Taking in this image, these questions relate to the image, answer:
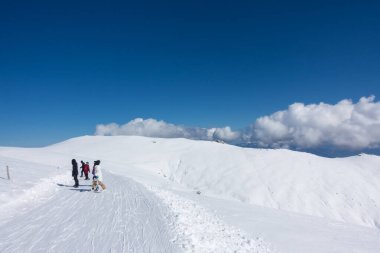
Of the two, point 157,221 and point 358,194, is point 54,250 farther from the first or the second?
point 358,194

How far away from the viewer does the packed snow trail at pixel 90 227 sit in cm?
972

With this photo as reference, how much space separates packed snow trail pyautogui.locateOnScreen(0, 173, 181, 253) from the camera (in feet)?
31.9

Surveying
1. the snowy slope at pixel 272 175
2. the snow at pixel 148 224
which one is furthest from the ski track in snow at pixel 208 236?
the snowy slope at pixel 272 175

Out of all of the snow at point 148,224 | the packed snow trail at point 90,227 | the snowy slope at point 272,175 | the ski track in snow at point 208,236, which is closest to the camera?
the packed snow trail at point 90,227

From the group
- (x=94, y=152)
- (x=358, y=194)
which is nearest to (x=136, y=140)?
(x=94, y=152)

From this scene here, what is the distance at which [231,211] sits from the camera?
18188 mm

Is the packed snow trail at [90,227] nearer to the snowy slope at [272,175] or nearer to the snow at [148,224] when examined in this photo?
the snow at [148,224]

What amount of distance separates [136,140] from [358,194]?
6243cm

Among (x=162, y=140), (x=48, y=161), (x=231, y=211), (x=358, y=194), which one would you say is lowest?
(x=358, y=194)

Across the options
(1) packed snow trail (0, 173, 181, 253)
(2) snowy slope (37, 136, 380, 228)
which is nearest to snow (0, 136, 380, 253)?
(1) packed snow trail (0, 173, 181, 253)

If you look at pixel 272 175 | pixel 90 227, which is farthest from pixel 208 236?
pixel 272 175

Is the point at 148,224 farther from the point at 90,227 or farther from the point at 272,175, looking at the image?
the point at 272,175

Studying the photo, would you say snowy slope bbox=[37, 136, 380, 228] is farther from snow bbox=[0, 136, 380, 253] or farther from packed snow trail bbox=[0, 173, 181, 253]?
packed snow trail bbox=[0, 173, 181, 253]

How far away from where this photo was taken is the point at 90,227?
11.7 m
